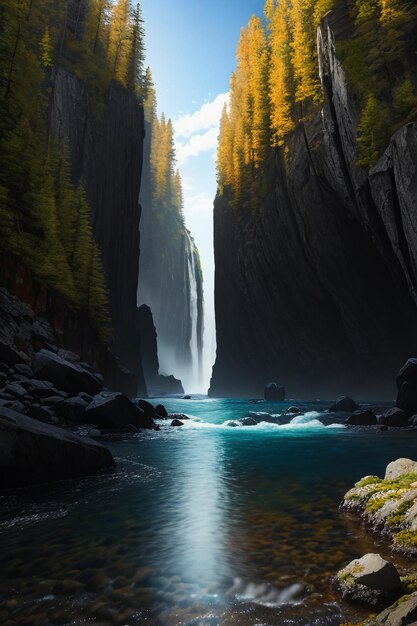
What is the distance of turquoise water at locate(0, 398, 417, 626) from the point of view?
4.17 m

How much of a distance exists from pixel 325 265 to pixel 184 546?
1435 inches

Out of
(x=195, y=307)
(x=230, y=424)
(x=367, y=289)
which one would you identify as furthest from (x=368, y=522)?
(x=195, y=307)

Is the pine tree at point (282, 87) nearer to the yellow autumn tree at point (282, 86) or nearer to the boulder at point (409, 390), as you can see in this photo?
the yellow autumn tree at point (282, 86)

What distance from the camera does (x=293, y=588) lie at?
4578 millimetres

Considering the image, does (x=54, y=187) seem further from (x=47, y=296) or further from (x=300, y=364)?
(x=300, y=364)

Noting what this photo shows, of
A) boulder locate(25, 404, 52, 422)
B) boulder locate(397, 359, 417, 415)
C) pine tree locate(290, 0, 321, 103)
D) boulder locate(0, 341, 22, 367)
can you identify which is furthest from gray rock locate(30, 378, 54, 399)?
pine tree locate(290, 0, 321, 103)

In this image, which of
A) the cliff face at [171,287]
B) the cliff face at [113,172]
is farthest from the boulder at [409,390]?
the cliff face at [171,287]

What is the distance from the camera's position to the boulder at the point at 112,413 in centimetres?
1703

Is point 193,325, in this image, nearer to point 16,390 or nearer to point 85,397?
point 85,397

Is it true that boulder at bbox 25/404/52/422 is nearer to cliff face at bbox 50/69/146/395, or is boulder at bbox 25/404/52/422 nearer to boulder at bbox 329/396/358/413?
boulder at bbox 329/396/358/413

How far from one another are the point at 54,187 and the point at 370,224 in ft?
78.0

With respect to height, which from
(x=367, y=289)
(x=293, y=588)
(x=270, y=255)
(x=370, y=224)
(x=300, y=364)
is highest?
(x=270, y=255)

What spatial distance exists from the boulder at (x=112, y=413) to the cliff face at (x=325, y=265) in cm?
1648

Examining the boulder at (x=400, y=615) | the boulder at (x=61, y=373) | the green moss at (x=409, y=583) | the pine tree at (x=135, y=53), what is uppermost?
the pine tree at (x=135, y=53)
